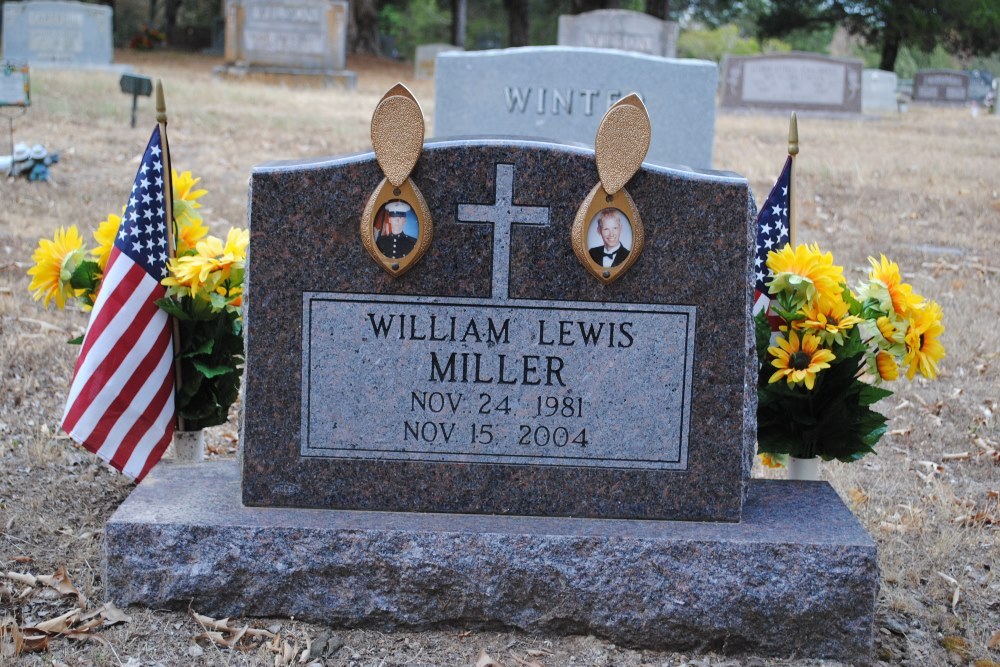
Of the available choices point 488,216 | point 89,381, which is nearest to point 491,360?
point 488,216

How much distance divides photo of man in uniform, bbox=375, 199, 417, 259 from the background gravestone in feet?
59.4

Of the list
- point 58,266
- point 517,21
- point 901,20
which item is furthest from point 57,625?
point 901,20

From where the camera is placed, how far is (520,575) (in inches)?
122

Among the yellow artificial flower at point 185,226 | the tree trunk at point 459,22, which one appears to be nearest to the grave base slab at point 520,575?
the yellow artificial flower at point 185,226

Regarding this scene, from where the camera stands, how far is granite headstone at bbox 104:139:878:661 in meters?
3.08

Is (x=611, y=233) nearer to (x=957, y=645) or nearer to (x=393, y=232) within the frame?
(x=393, y=232)

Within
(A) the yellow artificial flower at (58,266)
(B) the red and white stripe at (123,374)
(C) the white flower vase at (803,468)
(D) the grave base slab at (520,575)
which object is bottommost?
(D) the grave base slab at (520,575)

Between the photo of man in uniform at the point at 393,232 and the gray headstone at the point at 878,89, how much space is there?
25.2 meters

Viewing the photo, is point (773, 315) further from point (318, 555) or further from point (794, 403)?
point (318, 555)

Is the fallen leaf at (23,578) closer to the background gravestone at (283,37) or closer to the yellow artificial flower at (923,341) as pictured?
the yellow artificial flower at (923,341)

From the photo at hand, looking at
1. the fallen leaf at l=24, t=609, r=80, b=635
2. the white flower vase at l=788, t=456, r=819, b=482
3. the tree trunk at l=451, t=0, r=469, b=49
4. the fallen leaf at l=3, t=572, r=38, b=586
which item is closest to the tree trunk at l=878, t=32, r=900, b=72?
the tree trunk at l=451, t=0, r=469, b=49

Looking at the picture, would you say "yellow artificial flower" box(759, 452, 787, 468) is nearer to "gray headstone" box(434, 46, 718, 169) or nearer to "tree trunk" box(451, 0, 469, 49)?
"gray headstone" box(434, 46, 718, 169)

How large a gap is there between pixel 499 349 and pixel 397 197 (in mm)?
516

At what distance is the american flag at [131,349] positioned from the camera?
3.54 metres
